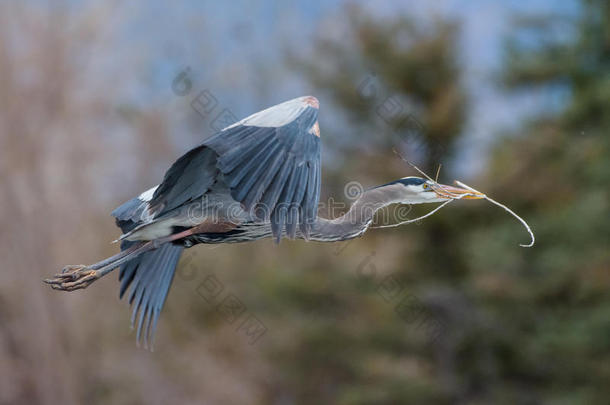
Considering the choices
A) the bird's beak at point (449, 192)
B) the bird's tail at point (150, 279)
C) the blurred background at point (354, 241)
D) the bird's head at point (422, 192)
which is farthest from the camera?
the blurred background at point (354, 241)

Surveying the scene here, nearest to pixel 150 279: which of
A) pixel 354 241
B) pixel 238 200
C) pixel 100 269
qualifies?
pixel 100 269

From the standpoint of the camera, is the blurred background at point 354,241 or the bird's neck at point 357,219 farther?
the blurred background at point 354,241

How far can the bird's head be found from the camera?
4160 mm

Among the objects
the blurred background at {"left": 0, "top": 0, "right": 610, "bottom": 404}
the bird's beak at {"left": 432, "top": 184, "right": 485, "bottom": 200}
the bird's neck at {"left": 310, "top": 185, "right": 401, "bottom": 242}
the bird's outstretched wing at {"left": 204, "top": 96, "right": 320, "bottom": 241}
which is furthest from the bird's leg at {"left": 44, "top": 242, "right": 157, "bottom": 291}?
the blurred background at {"left": 0, "top": 0, "right": 610, "bottom": 404}

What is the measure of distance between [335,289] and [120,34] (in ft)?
26.1

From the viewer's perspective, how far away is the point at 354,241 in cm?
1723

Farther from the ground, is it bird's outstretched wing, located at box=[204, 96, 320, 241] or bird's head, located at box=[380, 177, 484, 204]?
bird's outstretched wing, located at box=[204, 96, 320, 241]

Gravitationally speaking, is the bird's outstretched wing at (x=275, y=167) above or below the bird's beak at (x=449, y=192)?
above

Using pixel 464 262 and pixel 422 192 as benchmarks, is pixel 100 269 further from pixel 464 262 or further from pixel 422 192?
pixel 464 262

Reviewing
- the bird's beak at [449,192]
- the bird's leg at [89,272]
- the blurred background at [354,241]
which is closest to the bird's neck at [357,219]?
the bird's beak at [449,192]

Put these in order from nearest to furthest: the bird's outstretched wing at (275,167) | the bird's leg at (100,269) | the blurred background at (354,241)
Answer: the bird's outstretched wing at (275,167) < the bird's leg at (100,269) < the blurred background at (354,241)

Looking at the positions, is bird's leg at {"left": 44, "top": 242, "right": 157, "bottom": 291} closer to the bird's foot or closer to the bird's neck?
the bird's foot

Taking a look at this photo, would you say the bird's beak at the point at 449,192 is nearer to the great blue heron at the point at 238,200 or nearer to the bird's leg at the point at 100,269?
the great blue heron at the point at 238,200

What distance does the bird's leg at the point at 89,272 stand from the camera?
3.95 meters
